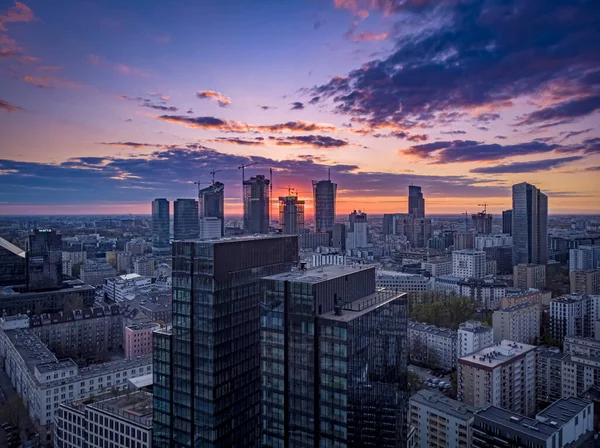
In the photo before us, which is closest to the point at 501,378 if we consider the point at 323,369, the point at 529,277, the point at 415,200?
the point at 323,369

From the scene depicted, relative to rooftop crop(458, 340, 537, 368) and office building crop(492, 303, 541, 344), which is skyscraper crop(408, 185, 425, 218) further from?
rooftop crop(458, 340, 537, 368)

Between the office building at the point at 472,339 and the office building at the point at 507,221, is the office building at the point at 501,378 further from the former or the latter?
the office building at the point at 507,221

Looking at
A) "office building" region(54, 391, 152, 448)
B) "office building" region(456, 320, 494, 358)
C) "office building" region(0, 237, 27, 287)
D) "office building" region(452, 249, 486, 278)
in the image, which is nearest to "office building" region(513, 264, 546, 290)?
"office building" region(452, 249, 486, 278)

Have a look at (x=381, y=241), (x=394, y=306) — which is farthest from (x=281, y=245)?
(x=381, y=241)

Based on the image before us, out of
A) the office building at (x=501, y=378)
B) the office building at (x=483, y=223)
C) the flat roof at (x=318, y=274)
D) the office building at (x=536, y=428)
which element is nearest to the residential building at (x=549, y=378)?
the office building at (x=501, y=378)

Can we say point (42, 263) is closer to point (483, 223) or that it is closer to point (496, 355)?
point (496, 355)
